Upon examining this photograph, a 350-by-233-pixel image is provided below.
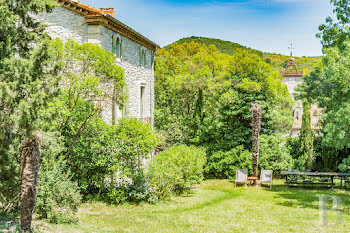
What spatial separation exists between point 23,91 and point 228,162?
1607 centimetres

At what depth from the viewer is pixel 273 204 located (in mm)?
13992

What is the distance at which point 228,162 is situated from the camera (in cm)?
2125

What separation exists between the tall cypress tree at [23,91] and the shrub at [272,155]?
52.3 ft

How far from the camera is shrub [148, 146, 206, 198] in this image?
13.6 meters

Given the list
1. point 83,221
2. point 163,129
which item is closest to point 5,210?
point 83,221

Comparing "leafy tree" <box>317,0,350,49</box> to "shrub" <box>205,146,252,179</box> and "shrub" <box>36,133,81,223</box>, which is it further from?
"shrub" <box>36,133,81,223</box>

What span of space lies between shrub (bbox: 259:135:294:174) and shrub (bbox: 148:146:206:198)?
512 cm

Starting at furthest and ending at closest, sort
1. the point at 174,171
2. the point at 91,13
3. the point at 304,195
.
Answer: the point at 304,195 → the point at 174,171 → the point at 91,13

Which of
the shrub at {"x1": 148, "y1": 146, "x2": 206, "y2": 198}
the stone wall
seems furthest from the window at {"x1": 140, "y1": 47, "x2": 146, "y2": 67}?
the shrub at {"x1": 148, "y1": 146, "x2": 206, "y2": 198}

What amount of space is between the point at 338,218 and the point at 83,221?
8.14 m

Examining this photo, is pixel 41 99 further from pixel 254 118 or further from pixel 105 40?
pixel 254 118

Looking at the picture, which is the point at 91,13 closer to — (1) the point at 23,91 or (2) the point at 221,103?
(1) the point at 23,91

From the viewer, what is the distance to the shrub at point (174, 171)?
13.6 meters

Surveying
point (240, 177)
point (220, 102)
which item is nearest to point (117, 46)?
point (220, 102)
